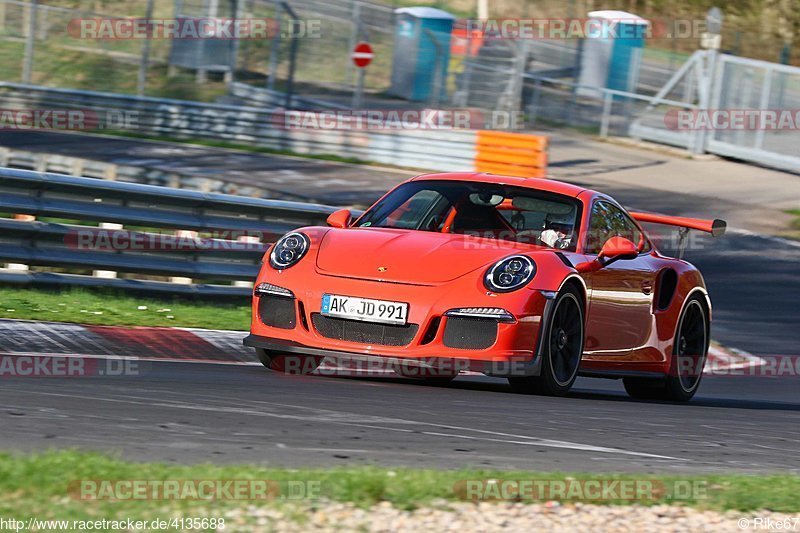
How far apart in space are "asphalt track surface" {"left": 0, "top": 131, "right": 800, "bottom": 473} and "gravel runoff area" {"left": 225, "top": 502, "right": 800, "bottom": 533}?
0.61 metres

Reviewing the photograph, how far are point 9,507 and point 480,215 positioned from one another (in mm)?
4871

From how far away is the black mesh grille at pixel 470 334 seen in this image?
7.16m

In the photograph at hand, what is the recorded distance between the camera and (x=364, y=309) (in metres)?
7.23

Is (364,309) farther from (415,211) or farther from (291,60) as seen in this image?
(291,60)

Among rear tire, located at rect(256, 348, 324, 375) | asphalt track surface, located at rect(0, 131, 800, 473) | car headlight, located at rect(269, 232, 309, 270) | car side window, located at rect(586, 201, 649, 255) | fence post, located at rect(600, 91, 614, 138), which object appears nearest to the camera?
asphalt track surface, located at rect(0, 131, 800, 473)

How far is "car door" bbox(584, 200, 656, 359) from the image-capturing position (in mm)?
8055

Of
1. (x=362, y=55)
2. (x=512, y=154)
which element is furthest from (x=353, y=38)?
(x=512, y=154)

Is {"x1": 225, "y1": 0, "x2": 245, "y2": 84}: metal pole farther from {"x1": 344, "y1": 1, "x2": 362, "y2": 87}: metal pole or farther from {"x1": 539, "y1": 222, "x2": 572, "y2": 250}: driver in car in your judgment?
{"x1": 539, "y1": 222, "x2": 572, "y2": 250}: driver in car

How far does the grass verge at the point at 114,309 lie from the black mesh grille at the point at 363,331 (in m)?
2.39

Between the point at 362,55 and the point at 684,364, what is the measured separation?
18805 millimetres

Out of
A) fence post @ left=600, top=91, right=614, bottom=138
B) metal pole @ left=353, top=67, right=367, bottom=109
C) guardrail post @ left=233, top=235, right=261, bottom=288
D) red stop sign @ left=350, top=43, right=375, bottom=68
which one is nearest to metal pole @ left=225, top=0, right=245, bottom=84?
red stop sign @ left=350, top=43, right=375, bottom=68

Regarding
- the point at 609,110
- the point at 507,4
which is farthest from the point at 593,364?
the point at 507,4

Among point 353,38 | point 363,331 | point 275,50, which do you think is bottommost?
point 363,331

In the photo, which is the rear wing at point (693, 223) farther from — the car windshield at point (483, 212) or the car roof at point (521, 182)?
the car windshield at point (483, 212)
